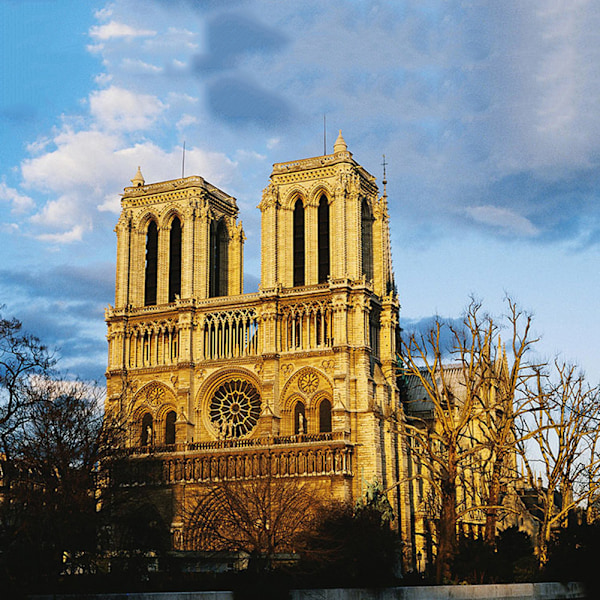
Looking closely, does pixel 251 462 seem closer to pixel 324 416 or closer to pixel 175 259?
pixel 324 416

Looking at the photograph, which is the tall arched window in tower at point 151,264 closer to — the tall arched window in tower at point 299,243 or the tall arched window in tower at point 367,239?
the tall arched window in tower at point 299,243

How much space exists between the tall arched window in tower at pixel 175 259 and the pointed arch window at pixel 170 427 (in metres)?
8.03

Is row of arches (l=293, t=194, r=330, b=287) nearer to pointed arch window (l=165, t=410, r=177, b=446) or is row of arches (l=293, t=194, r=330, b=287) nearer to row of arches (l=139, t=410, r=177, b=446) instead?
pointed arch window (l=165, t=410, r=177, b=446)

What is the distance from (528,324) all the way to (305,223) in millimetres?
23269

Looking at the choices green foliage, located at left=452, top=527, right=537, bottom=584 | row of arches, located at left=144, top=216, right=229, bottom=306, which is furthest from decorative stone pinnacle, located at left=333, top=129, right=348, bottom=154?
green foliage, located at left=452, top=527, right=537, bottom=584

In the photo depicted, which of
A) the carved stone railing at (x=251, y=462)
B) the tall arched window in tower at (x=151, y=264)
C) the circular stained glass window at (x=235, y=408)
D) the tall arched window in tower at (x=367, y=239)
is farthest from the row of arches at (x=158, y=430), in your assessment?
the tall arched window in tower at (x=367, y=239)

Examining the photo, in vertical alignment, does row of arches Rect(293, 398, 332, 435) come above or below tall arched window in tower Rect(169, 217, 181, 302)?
below

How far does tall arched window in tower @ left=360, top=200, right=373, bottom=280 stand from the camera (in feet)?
219

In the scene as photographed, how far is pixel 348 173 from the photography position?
6481cm

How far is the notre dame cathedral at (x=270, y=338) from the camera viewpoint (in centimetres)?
6065

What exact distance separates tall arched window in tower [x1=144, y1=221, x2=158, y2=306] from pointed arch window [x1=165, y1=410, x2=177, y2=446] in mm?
8301

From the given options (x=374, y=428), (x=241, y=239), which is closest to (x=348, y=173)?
(x=241, y=239)

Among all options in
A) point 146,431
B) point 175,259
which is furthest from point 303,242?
point 146,431

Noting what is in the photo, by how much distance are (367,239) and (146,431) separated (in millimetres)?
19870
